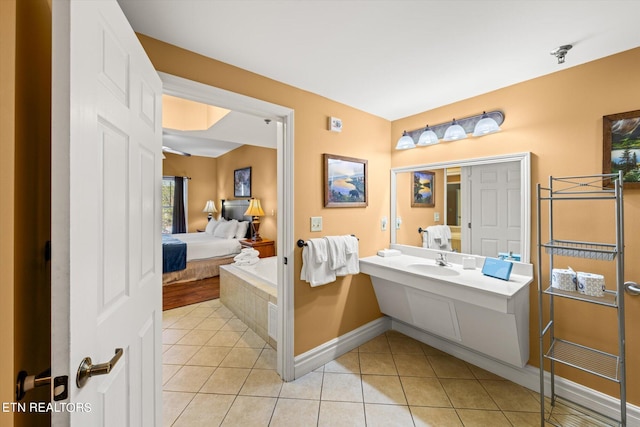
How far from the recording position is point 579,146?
170 cm

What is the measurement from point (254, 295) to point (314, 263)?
3.29ft

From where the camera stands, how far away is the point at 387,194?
280 cm

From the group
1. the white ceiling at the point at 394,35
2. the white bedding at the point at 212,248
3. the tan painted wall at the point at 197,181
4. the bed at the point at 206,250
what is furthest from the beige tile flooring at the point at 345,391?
the tan painted wall at the point at 197,181

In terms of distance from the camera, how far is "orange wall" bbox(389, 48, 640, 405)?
5.07 feet

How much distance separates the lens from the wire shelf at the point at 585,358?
5.14 ft

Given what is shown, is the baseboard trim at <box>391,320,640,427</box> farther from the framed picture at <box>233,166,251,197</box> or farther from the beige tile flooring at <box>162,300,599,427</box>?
the framed picture at <box>233,166,251,197</box>

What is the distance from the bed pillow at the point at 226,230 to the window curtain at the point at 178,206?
1411 millimetres

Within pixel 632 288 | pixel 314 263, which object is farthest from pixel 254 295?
pixel 632 288

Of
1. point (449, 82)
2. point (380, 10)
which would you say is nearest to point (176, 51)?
point (380, 10)

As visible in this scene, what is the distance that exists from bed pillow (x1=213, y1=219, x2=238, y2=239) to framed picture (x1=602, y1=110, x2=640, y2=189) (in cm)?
520

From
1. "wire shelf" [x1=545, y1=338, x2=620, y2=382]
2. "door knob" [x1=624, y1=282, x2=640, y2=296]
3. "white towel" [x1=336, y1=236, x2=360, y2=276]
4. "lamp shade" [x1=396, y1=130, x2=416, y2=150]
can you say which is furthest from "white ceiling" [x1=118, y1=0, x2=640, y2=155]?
"wire shelf" [x1=545, y1=338, x2=620, y2=382]

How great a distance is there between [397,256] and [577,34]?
6.43 ft

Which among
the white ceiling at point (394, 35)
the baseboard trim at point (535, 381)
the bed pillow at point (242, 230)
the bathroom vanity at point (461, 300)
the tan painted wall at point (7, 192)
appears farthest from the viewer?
the bed pillow at point (242, 230)

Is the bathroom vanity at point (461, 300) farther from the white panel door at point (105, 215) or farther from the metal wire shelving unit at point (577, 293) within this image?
the white panel door at point (105, 215)
